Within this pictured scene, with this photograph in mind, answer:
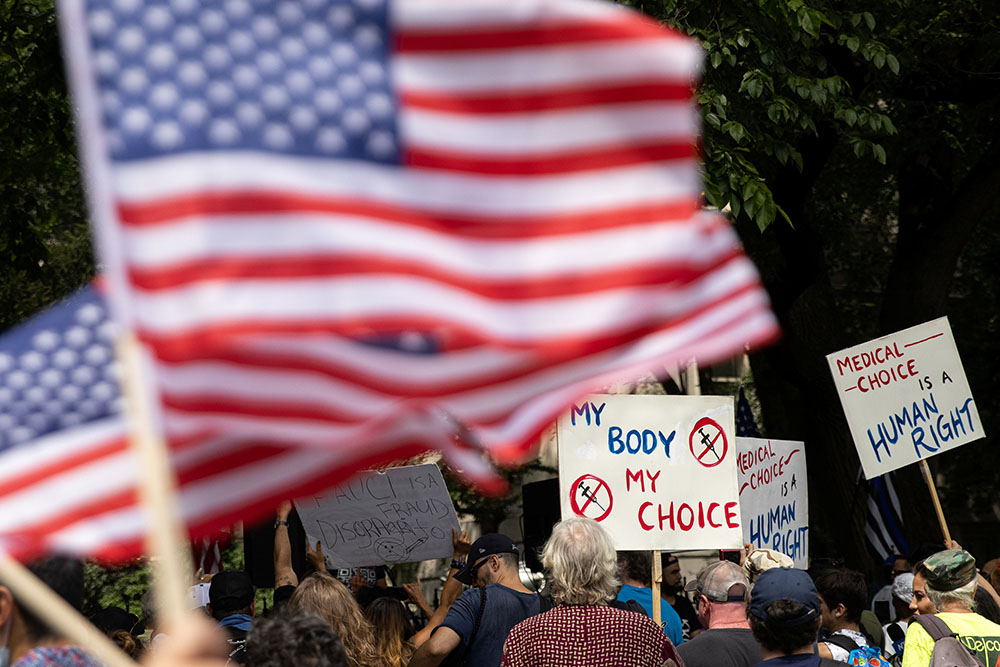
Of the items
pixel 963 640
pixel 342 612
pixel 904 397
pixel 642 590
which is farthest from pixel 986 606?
pixel 904 397

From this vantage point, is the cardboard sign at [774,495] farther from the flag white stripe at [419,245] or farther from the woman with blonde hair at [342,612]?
Answer: the flag white stripe at [419,245]

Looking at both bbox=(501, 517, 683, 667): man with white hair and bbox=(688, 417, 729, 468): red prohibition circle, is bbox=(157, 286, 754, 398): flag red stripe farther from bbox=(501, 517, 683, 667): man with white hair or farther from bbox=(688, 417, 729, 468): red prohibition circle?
bbox=(688, 417, 729, 468): red prohibition circle

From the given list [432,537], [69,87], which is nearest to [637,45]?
[432,537]

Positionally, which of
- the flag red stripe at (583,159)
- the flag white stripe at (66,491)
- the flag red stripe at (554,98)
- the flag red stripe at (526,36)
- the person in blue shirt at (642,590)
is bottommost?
the person in blue shirt at (642,590)

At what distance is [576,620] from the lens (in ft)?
15.6

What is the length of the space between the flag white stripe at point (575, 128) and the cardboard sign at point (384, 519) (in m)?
6.49

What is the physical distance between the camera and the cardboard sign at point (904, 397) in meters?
9.09

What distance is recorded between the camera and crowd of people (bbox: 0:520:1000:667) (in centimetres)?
351

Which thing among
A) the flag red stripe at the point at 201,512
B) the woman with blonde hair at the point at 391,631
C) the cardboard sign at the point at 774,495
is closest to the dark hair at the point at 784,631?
the woman with blonde hair at the point at 391,631

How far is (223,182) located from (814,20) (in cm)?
668

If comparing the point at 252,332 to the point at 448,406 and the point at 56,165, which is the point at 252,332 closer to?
the point at 448,406

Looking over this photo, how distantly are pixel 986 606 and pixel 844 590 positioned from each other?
0.73 metres

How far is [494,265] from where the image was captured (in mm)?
2506

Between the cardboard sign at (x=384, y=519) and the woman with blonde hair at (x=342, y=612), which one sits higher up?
the woman with blonde hair at (x=342, y=612)
